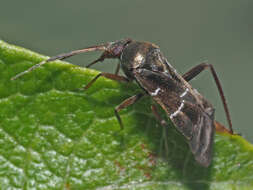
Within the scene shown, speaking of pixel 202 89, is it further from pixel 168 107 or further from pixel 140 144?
pixel 140 144

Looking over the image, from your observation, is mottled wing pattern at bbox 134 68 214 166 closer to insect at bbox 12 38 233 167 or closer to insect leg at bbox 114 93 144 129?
insect at bbox 12 38 233 167

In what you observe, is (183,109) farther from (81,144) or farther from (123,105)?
(81,144)

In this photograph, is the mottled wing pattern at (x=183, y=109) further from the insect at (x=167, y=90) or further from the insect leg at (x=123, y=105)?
the insect leg at (x=123, y=105)

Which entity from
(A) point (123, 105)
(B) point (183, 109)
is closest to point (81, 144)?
(A) point (123, 105)

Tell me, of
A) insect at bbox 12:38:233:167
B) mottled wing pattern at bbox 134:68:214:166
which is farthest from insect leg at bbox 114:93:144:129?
mottled wing pattern at bbox 134:68:214:166

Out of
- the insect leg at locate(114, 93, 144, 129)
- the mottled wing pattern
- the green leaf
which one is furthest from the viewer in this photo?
the mottled wing pattern

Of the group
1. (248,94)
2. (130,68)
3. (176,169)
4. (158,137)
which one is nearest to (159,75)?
(130,68)

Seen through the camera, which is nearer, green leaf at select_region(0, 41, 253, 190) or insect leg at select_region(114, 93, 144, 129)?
green leaf at select_region(0, 41, 253, 190)
